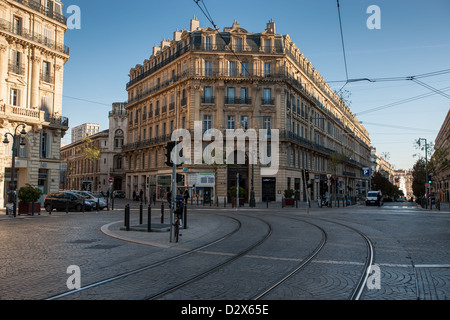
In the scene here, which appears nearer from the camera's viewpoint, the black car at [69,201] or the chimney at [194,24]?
the black car at [69,201]

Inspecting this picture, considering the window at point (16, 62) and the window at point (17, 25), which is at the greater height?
the window at point (17, 25)

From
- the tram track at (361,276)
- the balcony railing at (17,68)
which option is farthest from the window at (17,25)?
the tram track at (361,276)

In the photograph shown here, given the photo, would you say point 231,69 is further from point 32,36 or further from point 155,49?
point 32,36

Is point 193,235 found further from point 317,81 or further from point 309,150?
point 317,81

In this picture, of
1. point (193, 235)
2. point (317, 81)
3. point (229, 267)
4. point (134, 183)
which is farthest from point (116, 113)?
point (229, 267)

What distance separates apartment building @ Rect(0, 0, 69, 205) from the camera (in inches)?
1093

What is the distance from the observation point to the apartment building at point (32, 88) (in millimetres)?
27773

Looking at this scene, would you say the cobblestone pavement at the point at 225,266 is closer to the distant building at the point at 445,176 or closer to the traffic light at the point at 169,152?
the traffic light at the point at 169,152

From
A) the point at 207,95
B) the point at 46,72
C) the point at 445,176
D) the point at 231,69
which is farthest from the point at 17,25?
the point at 445,176

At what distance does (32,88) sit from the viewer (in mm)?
29875

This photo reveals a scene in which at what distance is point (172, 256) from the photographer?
8.33 metres

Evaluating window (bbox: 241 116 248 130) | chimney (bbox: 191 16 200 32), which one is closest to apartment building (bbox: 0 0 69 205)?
chimney (bbox: 191 16 200 32)

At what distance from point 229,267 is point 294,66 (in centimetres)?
3944
